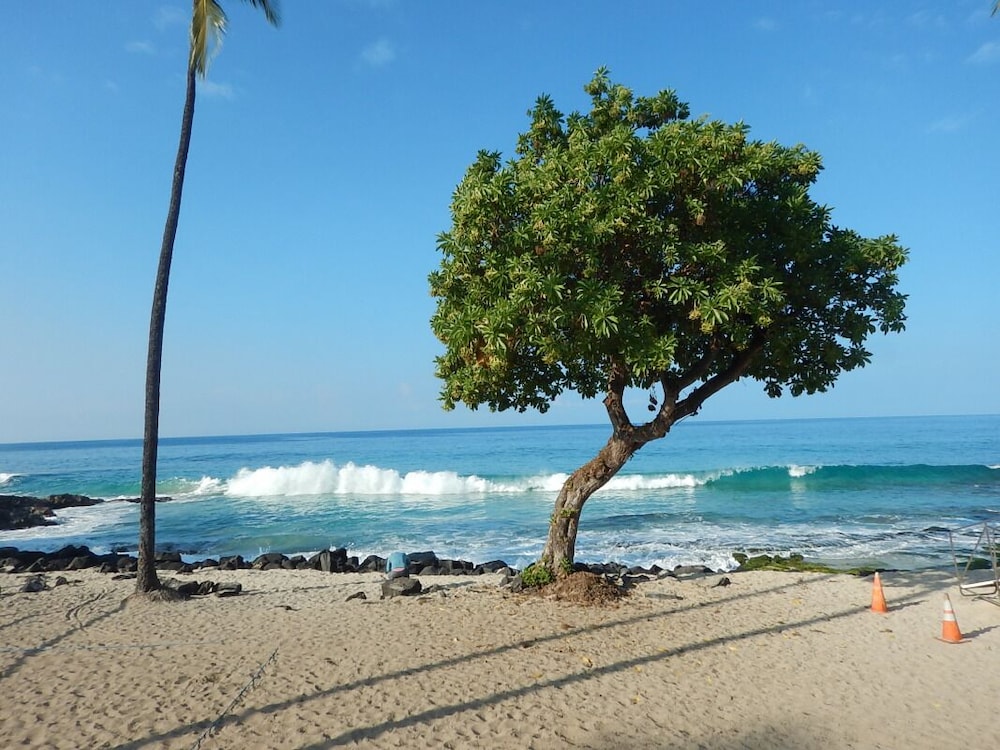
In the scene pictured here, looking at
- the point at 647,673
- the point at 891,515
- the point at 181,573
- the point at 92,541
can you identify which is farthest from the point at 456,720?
the point at 891,515

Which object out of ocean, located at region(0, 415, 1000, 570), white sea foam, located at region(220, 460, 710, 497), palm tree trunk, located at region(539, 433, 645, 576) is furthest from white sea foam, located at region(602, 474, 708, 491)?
palm tree trunk, located at region(539, 433, 645, 576)

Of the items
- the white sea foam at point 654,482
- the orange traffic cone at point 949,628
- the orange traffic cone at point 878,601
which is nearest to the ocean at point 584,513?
the white sea foam at point 654,482

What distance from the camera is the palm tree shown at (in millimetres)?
11195

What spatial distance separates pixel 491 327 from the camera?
815cm

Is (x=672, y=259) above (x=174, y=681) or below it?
above

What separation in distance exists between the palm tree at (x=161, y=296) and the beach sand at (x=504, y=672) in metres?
1.14

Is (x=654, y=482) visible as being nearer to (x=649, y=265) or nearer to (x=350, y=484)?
(x=350, y=484)

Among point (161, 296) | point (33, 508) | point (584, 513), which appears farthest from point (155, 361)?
point (33, 508)

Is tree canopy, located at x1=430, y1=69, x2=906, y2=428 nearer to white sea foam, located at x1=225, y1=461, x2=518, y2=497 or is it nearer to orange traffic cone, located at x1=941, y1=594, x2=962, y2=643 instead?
orange traffic cone, located at x1=941, y1=594, x2=962, y2=643

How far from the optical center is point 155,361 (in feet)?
36.8

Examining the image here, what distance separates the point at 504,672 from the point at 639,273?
5.87 meters

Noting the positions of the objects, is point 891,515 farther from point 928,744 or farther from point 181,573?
point 181,573

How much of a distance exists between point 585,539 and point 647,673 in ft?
45.3

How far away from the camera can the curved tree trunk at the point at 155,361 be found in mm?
11180
